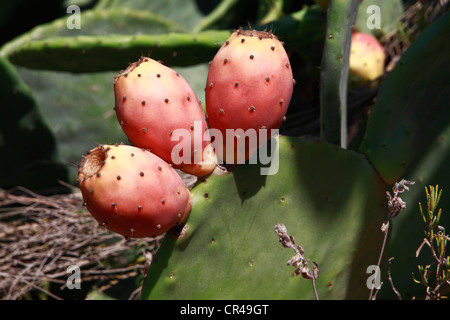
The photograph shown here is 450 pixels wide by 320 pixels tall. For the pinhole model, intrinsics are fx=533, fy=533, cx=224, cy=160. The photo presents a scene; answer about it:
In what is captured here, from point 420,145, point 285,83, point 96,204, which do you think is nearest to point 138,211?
point 96,204

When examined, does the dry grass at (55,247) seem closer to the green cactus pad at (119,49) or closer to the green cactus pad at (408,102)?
the green cactus pad at (119,49)

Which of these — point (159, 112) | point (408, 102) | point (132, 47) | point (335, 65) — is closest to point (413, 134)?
point (408, 102)

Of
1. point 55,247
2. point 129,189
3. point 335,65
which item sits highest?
point 335,65

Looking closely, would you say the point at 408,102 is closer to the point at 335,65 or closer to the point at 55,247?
the point at 335,65

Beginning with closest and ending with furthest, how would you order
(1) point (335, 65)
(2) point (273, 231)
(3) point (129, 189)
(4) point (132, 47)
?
(3) point (129, 189), (2) point (273, 231), (1) point (335, 65), (4) point (132, 47)

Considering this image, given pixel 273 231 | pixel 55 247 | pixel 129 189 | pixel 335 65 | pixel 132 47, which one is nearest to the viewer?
pixel 129 189

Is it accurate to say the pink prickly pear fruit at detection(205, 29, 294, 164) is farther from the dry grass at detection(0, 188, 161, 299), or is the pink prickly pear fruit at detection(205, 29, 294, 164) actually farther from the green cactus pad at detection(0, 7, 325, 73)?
the dry grass at detection(0, 188, 161, 299)
